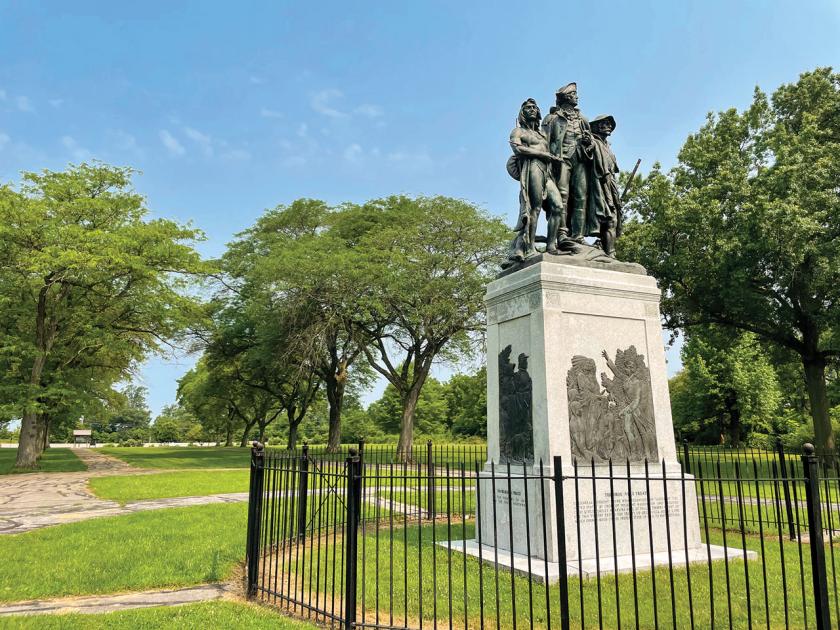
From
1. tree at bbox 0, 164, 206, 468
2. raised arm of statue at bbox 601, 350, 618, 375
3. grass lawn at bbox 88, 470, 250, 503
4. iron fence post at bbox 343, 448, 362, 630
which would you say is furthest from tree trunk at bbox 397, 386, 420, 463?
iron fence post at bbox 343, 448, 362, 630

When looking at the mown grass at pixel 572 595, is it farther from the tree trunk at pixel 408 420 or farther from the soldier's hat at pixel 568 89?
the tree trunk at pixel 408 420

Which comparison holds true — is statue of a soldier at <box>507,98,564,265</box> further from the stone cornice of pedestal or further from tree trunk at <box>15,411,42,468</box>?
tree trunk at <box>15,411,42,468</box>

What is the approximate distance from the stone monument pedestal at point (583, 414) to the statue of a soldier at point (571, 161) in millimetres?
856

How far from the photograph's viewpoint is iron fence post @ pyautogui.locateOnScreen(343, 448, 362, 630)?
16.6 feet

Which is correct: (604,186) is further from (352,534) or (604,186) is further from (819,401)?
(819,401)

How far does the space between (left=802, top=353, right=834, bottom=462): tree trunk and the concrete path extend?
20441mm

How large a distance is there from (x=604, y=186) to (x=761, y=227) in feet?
37.6

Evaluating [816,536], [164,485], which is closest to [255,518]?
[816,536]

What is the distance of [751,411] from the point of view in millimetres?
42000

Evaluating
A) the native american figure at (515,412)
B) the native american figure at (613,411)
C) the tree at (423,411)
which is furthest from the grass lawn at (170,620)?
the tree at (423,411)

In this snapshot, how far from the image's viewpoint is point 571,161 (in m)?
8.91

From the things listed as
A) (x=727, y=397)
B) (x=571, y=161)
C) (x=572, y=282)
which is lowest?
(x=727, y=397)

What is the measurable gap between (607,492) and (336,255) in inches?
868

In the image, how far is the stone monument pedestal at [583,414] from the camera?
23.1 feet
